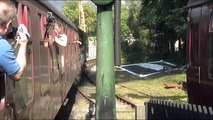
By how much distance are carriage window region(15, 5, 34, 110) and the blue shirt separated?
60.9 inches

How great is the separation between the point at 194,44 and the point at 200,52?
21.8 inches

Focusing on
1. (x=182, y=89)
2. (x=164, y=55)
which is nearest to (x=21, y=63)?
(x=182, y=89)

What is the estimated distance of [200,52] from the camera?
30.8ft

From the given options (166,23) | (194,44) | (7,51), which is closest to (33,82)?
(7,51)

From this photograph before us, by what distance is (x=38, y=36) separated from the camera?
7496mm

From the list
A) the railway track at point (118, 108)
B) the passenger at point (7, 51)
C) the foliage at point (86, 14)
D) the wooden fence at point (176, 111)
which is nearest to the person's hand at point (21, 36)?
the passenger at point (7, 51)

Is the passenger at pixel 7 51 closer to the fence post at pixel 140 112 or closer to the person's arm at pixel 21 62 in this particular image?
the person's arm at pixel 21 62

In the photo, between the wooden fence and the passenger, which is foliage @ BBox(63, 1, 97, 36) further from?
the passenger

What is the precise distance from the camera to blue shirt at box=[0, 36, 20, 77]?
150 inches

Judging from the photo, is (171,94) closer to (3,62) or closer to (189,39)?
(189,39)

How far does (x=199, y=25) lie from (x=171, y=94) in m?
8.79

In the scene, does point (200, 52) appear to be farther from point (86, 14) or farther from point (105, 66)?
point (86, 14)

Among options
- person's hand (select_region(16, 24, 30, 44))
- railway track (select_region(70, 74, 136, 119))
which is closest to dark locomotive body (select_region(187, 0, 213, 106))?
railway track (select_region(70, 74, 136, 119))

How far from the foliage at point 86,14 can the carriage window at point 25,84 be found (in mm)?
78099
